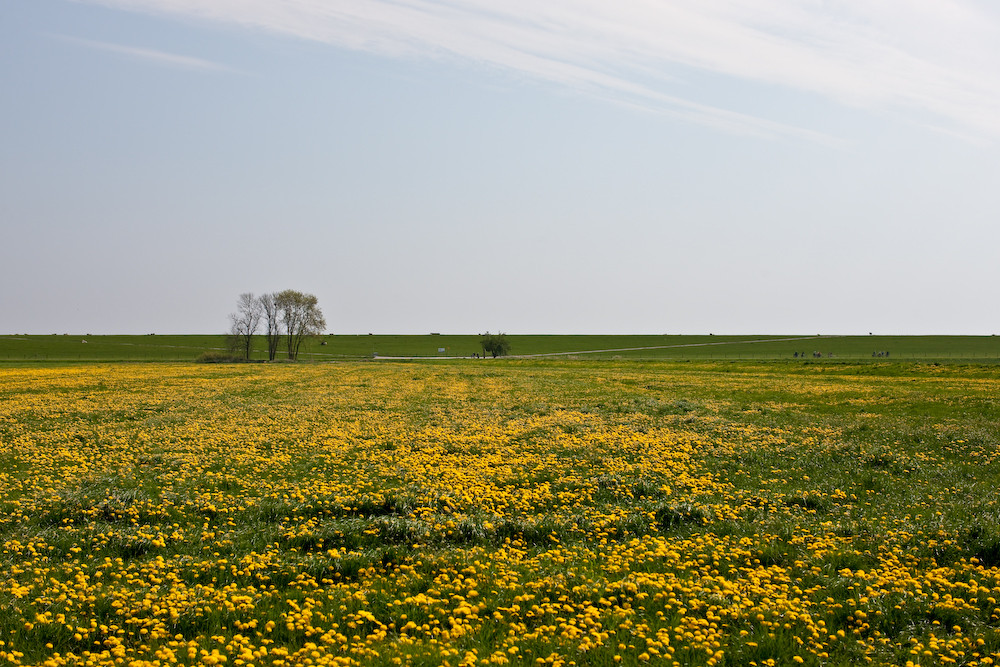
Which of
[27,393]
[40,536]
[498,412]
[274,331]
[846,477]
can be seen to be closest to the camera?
[40,536]

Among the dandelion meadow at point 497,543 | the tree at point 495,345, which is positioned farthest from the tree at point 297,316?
the dandelion meadow at point 497,543

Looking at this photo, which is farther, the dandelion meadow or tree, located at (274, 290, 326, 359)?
tree, located at (274, 290, 326, 359)

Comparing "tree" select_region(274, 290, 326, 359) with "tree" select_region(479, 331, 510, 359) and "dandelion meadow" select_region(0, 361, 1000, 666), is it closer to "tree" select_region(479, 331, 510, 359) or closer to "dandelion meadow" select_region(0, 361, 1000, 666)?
"tree" select_region(479, 331, 510, 359)

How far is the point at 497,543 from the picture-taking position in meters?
12.5

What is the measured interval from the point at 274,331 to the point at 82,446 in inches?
4194

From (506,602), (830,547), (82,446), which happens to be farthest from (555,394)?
(506,602)

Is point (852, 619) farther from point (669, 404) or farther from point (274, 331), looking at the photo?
point (274, 331)

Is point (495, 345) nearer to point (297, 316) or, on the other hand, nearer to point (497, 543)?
point (297, 316)

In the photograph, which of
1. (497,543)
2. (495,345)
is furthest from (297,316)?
(497,543)

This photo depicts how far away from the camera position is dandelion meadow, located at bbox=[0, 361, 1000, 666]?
8.36m

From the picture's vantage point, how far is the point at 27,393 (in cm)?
4128

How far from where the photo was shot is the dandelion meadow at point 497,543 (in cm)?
836

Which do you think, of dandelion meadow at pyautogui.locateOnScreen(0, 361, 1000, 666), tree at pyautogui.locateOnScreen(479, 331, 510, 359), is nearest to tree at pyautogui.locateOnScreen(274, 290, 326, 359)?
tree at pyautogui.locateOnScreen(479, 331, 510, 359)

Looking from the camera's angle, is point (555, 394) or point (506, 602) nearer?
point (506, 602)
